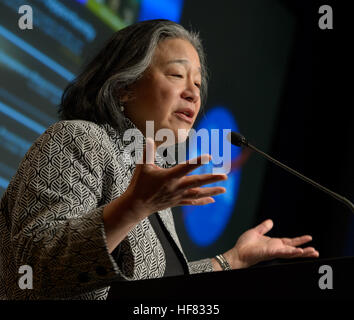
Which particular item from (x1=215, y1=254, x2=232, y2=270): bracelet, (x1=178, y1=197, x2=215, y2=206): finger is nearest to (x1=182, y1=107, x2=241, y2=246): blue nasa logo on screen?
(x1=215, y1=254, x2=232, y2=270): bracelet

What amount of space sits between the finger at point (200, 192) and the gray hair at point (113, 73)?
620 millimetres

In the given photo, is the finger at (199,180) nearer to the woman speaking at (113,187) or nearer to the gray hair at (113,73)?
the woman speaking at (113,187)

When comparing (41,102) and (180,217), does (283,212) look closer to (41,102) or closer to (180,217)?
(180,217)

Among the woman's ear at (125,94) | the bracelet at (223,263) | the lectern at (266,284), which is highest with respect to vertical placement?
the woman's ear at (125,94)

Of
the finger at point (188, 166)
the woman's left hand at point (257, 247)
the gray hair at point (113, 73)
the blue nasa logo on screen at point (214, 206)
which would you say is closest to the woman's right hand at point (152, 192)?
the finger at point (188, 166)

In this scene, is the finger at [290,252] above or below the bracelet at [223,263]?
above

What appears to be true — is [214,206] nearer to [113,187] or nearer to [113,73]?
[113,73]

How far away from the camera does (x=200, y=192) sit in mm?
1105

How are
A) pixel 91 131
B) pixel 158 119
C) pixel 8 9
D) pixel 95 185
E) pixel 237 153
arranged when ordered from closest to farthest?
pixel 95 185
pixel 91 131
pixel 158 119
pixel 8 9
pixel 237 153

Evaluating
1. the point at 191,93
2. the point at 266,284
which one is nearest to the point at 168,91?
the point at 191,93

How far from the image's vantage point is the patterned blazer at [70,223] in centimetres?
116

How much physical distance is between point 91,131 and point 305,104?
2964 millimetres

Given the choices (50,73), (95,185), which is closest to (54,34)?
(50,73)

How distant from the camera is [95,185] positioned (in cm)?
138
